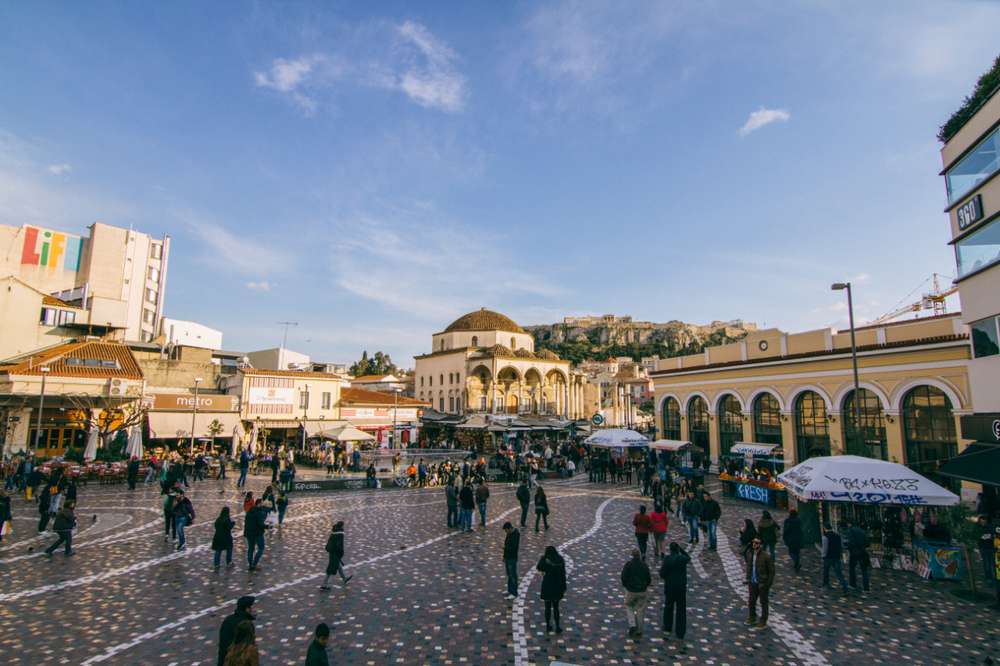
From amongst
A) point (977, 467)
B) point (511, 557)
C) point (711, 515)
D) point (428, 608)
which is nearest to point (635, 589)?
point (511, 557)

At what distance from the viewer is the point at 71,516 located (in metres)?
11.7

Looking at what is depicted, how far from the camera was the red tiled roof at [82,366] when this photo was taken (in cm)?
2744

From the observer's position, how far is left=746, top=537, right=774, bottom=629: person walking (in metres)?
8.15

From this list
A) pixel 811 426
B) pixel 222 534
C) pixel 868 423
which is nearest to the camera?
pixel 222 534

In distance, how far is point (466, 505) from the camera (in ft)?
48.5

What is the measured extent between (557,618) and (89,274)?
58.7 m

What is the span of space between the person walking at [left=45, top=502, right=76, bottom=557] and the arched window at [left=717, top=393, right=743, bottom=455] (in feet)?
96.5

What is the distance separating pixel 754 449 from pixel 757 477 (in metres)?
5.39

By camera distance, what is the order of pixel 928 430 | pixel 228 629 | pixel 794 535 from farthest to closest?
pixel 928 430
pixel 794 535
pixel 228 629

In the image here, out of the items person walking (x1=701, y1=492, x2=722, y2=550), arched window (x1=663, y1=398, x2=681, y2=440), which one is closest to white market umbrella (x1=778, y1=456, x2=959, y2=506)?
person walking (x1=701, y1=492, x2=722, y2=550)

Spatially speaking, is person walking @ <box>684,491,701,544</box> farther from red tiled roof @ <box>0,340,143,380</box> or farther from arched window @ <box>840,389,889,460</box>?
red tiled roof @ <box>0,340,143,380</box>

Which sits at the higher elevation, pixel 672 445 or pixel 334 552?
pixel 672 445

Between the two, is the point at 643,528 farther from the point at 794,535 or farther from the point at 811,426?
the point at 811,426

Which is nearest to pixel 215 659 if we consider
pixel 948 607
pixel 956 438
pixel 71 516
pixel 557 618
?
Result: pixel 557 618
